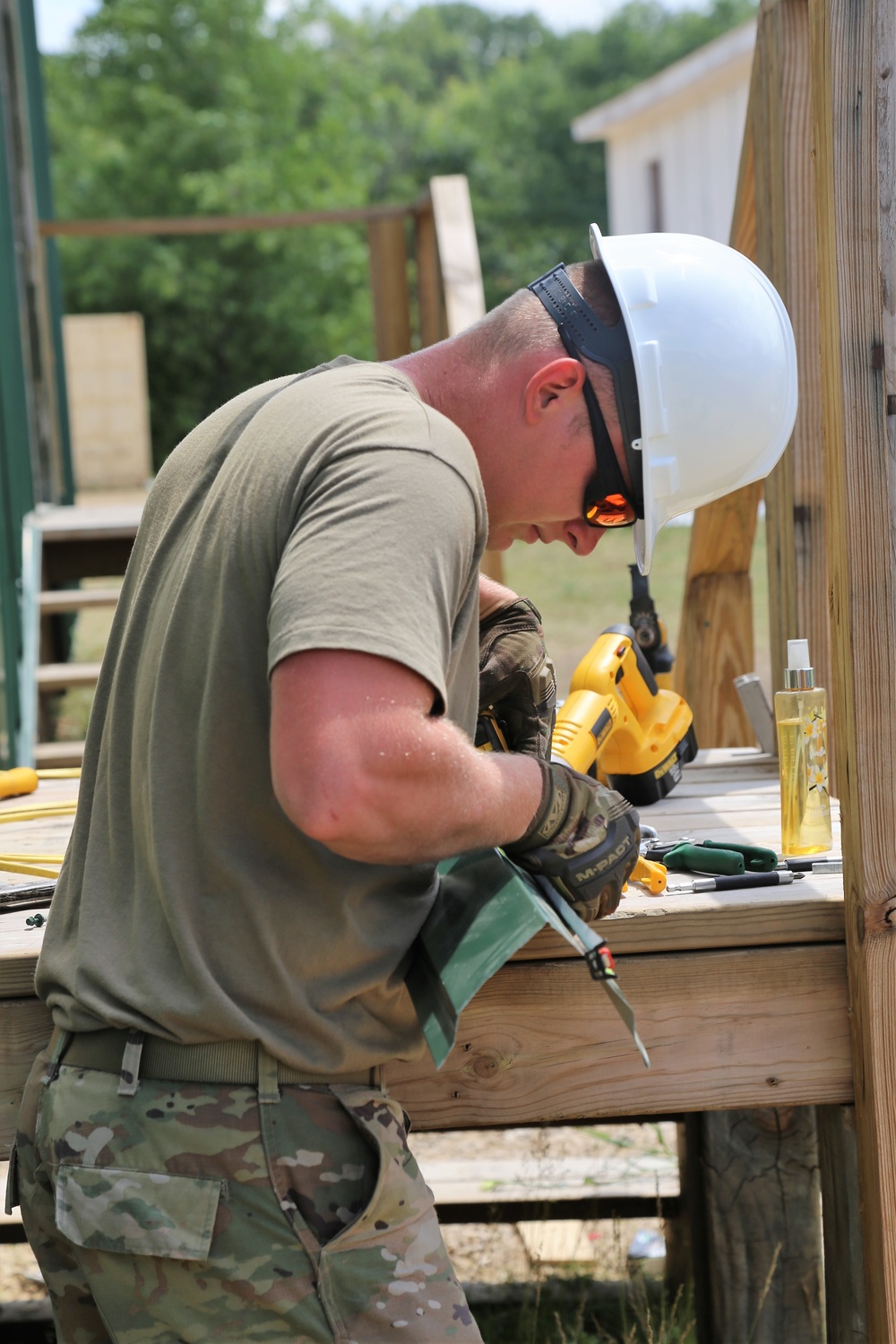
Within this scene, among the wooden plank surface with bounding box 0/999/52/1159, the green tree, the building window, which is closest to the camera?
the wooden plank surface with bounding box 0/999/52/1159

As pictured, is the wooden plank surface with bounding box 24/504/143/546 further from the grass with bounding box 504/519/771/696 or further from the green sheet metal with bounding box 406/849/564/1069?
the green sheet metal with bounding box 406/849/564/1069

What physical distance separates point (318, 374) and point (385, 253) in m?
5.61

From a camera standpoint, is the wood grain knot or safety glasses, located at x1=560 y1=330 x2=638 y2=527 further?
the wood grain knot

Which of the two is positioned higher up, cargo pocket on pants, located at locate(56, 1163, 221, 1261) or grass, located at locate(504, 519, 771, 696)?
cargo pocket on pants, located at locate(56, 1163, 221, 1261)

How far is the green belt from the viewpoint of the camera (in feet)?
5.02

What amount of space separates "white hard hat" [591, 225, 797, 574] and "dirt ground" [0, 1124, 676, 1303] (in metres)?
2.13

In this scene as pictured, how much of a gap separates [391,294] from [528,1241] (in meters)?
4.86

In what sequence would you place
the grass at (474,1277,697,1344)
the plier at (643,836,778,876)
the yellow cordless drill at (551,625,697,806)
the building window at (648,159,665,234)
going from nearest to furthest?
the plier at (643,836,778,876) < the yellow cordless drill at (551,625,697,806) < the grass at (474,1277,697,1344) < the building window at (648,159,665,234)

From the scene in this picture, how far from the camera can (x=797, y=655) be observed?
2230mm

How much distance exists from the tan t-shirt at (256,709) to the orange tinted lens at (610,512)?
337mm

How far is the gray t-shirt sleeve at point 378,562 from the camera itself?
49.5 inches

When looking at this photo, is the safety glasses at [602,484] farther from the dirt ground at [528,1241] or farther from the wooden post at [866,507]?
the dirt ground at [528,1241]

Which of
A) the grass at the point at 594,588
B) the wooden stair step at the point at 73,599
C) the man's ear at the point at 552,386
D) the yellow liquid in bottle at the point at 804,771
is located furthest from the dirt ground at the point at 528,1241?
the grass at the point at 594,588

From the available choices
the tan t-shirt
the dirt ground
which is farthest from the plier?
the dirt ground
